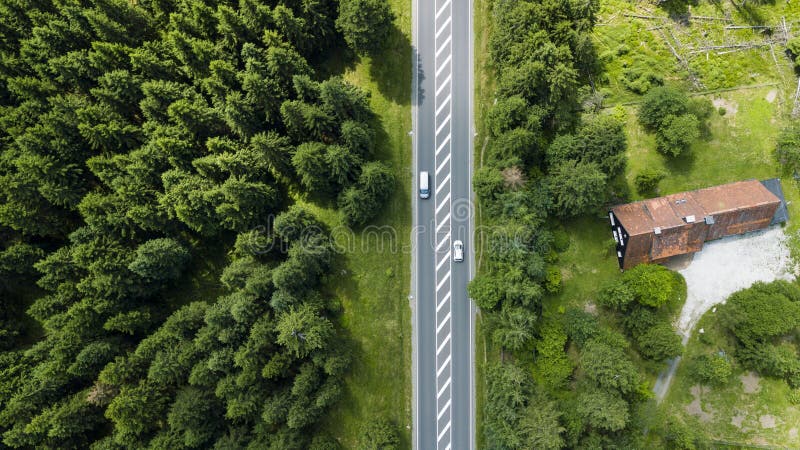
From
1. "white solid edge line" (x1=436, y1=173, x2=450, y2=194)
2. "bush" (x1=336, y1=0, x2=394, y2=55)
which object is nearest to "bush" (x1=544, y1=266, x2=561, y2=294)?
"white solid edge line" (x1=436, y1=173, x2=450, y2=194)

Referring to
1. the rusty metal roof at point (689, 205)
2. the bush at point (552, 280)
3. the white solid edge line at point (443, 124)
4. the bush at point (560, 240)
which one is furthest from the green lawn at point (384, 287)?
the rusty metal roof at point (689, 205)

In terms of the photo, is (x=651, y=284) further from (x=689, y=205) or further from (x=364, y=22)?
(x=364, y=22)

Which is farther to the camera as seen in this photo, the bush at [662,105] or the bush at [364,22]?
the bush at [662,105]

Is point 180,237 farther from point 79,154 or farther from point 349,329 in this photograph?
point 349,329

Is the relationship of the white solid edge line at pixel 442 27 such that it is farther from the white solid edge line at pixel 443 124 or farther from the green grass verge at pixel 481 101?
the white solid edge line at pixel 443 124

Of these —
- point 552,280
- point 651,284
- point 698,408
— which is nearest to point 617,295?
point 651,284

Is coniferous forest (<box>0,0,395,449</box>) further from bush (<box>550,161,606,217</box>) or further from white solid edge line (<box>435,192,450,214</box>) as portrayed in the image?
bush (<box>550,161,606,217</box>)
